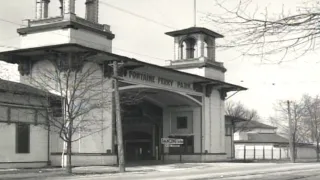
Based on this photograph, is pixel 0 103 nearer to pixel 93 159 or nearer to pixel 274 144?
pixel 93 159

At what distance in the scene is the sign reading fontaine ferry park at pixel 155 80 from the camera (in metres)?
40.6

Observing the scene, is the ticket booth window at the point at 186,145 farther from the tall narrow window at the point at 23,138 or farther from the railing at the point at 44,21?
the tall narrow window at the point at 23,138

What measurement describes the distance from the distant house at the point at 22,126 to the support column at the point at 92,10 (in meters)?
6.81

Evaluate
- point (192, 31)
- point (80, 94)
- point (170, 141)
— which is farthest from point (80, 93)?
point (192, 31)

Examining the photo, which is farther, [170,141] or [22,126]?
[170,141]

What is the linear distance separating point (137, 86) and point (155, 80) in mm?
3436

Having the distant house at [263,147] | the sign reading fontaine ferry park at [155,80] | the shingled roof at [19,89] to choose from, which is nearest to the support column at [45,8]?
the shingled roof at [19,89]

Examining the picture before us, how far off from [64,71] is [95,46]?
12.2ft

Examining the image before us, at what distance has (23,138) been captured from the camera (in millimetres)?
33469

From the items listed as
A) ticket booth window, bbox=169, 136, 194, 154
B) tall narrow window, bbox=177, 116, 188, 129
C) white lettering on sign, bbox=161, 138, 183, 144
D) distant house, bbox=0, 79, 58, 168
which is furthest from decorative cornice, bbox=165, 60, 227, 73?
distant house, bbox=0, 79, 58, 168

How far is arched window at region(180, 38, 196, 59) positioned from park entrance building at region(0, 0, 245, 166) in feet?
0.32

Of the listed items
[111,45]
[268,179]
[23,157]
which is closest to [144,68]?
[111,45]

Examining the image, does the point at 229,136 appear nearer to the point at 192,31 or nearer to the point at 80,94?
the point at 192,31

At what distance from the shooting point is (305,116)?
8250 cm
